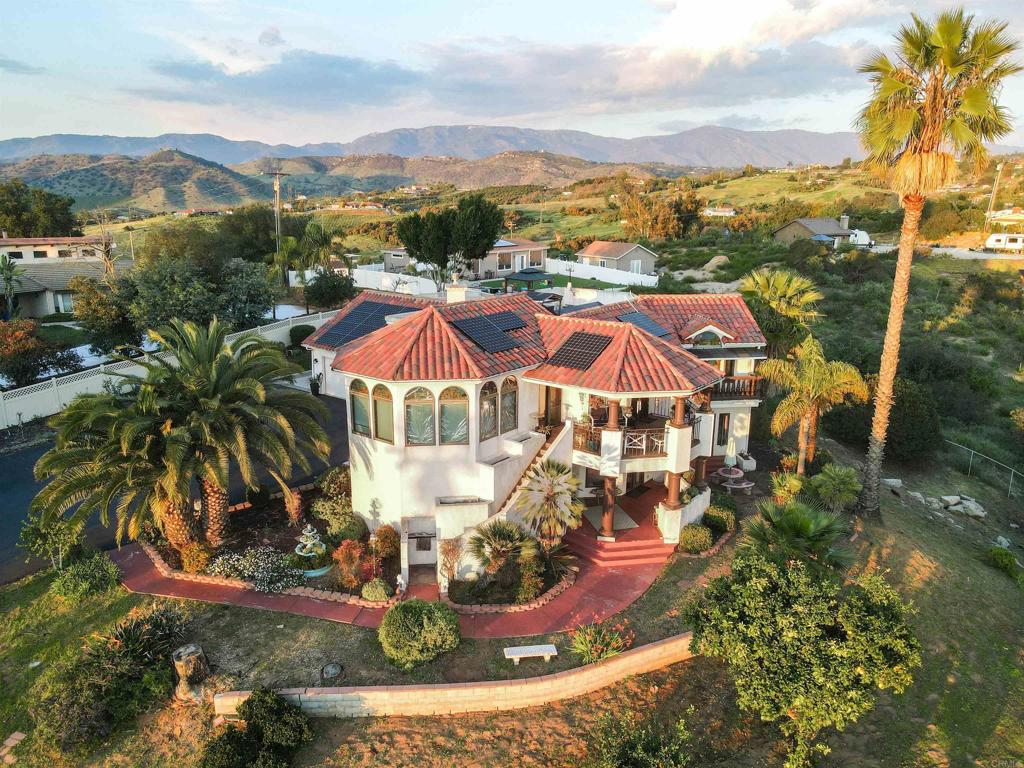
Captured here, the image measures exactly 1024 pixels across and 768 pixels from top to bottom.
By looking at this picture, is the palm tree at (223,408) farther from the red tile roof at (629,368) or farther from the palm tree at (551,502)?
the red tile roof at (629,368)

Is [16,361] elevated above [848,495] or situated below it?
above

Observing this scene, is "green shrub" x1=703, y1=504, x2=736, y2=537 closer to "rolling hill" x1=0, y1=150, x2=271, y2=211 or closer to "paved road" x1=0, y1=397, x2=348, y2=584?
"paved road" x1=0, y1=397, x2=348, y2=584

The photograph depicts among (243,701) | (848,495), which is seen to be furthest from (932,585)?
(243,701)

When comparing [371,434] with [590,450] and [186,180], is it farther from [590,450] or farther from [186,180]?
[186,180]

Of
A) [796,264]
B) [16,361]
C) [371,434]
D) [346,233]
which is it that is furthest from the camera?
[346,233]

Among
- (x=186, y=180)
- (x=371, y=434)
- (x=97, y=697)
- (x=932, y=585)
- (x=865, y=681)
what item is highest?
(x=186, y=180)

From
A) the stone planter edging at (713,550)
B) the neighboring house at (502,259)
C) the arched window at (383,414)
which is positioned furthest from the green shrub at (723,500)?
the neighboring house at (502,259)

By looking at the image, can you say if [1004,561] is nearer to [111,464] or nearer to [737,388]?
[737,388]
